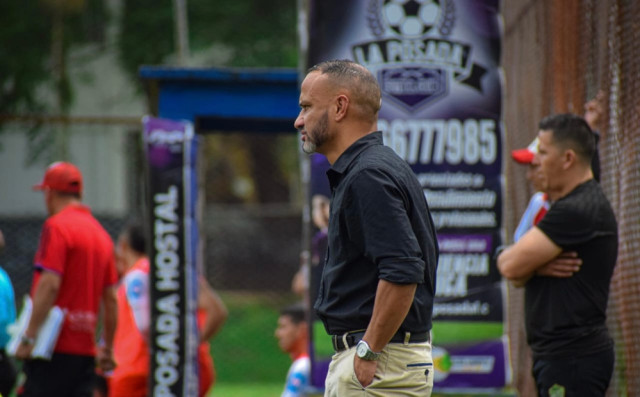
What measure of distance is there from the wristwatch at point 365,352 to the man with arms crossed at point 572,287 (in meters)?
1.45

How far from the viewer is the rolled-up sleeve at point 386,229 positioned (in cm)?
334

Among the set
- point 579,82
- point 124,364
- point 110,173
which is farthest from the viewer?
point 110,173

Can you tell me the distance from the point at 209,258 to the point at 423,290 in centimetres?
1069

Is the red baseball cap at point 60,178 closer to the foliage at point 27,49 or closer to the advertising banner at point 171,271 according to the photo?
the advertising banner at point 171,271

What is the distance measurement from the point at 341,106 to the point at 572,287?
163 centimetres

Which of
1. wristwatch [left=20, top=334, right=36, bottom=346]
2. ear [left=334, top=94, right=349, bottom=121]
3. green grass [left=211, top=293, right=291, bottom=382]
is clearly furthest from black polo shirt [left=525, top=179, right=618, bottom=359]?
green grass [left=211, top=293, right=291, bottom=382]

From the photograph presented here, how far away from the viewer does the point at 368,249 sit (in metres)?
3.39

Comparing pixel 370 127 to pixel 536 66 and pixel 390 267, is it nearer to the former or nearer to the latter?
pixel 390 267

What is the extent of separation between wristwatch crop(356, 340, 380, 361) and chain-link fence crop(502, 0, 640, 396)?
218 cm

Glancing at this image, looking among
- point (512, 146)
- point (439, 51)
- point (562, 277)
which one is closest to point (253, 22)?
point (512, 146)

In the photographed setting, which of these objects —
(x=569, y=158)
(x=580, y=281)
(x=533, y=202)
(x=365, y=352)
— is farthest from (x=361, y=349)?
(x=533, y=202)

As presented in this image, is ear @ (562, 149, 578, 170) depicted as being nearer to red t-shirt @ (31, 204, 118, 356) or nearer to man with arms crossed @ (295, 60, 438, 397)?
man with arms crossed @ (295, 60, 438, 397)

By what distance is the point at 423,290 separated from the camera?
3568mm

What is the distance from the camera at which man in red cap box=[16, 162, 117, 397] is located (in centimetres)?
672
